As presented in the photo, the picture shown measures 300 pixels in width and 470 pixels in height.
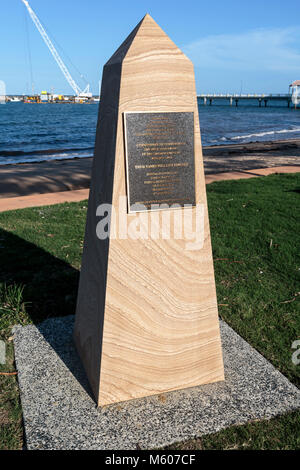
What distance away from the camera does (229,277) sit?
5117 millimetres

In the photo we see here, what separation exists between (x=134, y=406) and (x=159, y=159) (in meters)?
1.86

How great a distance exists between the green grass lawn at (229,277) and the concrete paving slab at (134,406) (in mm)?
101

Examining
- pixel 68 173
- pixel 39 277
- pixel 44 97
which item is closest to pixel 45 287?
pixel 39 277

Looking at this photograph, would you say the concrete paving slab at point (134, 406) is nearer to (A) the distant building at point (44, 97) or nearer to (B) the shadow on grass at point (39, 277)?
(B) the shadow on grass at point (39, 277)

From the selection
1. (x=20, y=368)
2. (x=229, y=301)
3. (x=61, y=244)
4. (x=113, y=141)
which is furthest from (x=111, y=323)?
(x=61, y=244)

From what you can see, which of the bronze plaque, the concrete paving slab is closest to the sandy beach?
the concrete paving slab

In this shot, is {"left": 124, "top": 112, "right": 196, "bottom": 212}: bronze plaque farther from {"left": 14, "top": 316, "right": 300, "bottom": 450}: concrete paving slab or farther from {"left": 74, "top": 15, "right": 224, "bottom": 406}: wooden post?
{"left": 14, "top": 316, "right": 300, "bottom": 450}: concrete paving slab

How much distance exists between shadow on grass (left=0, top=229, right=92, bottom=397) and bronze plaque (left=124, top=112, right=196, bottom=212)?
5.39ft

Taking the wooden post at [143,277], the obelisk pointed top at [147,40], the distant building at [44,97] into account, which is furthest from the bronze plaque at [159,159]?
→ the distant building at [44,97]

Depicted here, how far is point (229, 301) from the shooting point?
456 centimetres

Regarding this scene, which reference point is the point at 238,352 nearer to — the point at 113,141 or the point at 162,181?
the point at 162,181

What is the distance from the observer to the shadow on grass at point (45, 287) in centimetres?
377

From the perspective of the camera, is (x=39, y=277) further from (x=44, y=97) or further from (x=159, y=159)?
(x=44, y=97)

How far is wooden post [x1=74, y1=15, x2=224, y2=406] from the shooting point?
8.86ft
